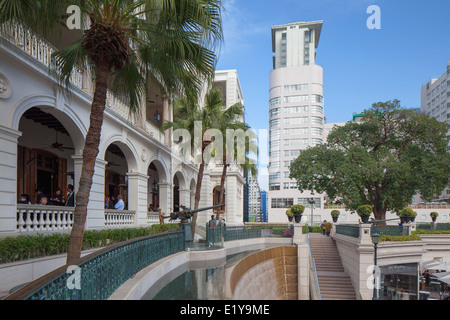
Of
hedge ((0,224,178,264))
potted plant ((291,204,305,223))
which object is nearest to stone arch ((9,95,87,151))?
hedge ((0,224,178,264))

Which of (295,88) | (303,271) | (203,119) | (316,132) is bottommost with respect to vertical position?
(303,271)

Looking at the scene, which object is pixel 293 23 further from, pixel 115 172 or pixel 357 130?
pixel 115 172

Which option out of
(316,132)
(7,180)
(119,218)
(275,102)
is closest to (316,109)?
(316,132)

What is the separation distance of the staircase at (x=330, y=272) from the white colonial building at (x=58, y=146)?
34.8 ft

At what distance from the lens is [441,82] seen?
264 feet

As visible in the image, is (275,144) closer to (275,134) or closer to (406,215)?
(275,134)

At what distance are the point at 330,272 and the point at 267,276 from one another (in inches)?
319

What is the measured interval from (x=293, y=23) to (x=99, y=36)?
85.8m

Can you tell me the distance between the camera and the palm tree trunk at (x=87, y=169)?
710 centimetres

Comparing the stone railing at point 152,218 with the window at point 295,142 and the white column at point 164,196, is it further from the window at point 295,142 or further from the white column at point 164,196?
the window at point 295,142

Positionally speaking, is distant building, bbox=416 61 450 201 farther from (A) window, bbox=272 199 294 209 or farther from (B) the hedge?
(B) the hedge

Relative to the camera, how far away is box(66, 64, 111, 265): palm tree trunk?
23.3 feet

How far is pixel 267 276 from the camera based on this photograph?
53.2ft
